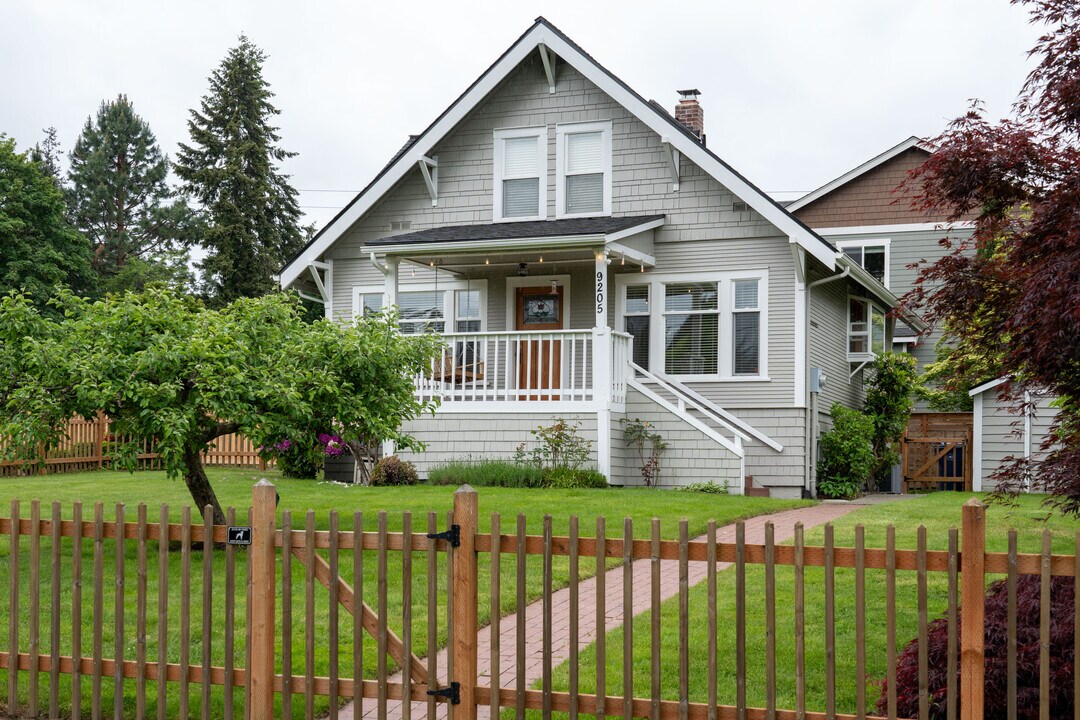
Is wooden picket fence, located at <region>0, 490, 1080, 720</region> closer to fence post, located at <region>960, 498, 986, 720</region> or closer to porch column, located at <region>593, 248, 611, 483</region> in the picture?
fence post, located at <region>960, 498, 986, 720</region>

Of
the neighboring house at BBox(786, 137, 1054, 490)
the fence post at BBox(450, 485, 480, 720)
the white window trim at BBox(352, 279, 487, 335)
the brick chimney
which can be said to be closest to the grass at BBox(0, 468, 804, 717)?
the fence post at BBox(450, 485, 480, 720)

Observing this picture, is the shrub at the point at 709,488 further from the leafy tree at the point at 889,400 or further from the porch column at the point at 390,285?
the leafy tree at the point at 889,400

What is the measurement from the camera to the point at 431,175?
21.9 meters

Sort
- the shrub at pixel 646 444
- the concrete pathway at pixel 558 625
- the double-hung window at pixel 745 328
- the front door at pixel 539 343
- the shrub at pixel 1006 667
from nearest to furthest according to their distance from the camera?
the shrub at pixel 1006 667, the concrete pathway at pixel 558 625, the shrub at pixel 646 444, the front door at pixel 539 343, the double-hung window at pixel 745 328

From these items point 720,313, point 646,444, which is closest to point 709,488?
point 646,444

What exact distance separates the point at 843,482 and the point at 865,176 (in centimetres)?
1202

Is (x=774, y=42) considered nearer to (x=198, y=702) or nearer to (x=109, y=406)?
(x=109, y=406)

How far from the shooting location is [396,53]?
1141 inches

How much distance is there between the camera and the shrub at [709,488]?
18.5 metres

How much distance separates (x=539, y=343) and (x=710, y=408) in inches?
128

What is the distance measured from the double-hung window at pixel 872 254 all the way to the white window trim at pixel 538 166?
1191cm

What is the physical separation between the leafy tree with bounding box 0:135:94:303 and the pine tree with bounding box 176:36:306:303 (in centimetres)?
460

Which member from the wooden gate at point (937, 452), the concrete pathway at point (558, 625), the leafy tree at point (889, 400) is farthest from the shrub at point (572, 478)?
the wooden gate at point (937, 452)

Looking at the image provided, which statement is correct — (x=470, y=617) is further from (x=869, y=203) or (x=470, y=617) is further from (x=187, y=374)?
(x=869, y=203)
